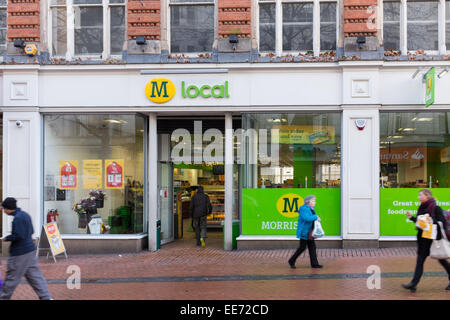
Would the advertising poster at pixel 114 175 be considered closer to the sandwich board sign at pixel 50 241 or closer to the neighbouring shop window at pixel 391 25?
the sandwich board sign at pixel 50 241

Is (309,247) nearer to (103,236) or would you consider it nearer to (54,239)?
(103,236)

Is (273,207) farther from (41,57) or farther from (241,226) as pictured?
(41,57)

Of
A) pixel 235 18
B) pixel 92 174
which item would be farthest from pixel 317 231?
pixel 92 174

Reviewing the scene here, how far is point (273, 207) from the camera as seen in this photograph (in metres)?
12.2

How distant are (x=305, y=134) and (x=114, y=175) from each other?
5.40 meters

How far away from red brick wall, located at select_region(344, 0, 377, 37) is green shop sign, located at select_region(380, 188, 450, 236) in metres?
4.24

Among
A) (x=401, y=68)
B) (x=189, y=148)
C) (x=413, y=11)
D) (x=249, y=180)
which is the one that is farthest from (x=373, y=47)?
(x=189, y=148)

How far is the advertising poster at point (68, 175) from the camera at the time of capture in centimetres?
1267

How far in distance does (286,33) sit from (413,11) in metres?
3.47

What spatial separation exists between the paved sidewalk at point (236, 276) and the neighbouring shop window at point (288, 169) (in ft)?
2.98

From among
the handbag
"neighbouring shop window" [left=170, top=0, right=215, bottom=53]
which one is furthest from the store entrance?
the handbag

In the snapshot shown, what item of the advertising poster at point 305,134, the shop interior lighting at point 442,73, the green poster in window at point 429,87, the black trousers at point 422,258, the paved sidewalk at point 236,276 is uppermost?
the shop interior lighting at point 442,73

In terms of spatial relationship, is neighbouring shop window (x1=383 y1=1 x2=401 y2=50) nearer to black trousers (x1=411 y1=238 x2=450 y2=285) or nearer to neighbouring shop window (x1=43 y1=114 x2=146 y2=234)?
black trousers (x1=411 y1=238 x2=450 y2=285)

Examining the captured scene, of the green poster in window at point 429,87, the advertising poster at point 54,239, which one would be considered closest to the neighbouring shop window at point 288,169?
the green poster in window at point 429,87
